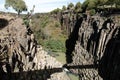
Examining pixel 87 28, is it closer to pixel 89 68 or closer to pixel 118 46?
pixel 89 68

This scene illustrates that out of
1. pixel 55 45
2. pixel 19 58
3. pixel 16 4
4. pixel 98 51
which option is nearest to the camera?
pixel 19 58

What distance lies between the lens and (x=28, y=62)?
4169cm

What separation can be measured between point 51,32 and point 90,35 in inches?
1629

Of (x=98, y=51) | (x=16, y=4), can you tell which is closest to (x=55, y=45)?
(x=16, y=4)

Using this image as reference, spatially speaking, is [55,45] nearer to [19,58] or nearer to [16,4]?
[16,4]

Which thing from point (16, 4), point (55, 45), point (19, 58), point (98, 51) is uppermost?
point (16, 4)

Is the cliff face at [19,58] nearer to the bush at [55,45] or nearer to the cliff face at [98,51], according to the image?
the cliff face at [98,51]

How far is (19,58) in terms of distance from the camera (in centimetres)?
3847

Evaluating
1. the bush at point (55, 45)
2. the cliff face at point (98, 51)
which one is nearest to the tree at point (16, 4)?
the bush at point (55, 45)

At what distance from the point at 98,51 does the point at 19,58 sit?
18724mm

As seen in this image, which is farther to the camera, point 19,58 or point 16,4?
point 16,4

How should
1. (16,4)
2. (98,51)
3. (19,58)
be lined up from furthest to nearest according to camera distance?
(16,4) → (98,51) → (19,58)

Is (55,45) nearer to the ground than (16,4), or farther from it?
nearer to the ground

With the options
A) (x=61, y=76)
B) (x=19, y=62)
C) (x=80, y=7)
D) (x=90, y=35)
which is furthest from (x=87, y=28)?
(x=80, y=7)
